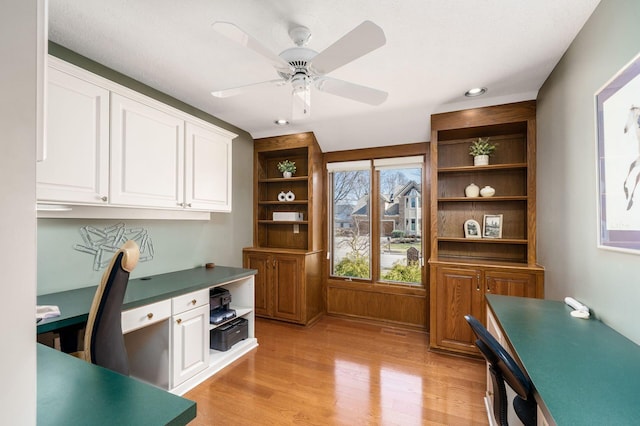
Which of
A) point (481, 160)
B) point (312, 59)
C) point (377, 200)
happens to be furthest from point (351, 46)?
point (377, 200)

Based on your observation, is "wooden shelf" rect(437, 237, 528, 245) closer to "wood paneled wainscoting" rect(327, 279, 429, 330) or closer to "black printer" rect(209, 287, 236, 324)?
"wood paneled wainscoting" rect(327, 279, 429, 330)

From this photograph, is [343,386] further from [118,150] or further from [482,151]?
[482,151]

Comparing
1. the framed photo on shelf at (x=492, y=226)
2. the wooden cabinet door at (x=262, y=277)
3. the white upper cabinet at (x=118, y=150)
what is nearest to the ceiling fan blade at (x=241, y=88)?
the white upper cabinet at (x=118, y=150)

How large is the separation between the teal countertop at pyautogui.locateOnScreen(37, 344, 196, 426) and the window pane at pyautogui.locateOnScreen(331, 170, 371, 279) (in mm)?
3351

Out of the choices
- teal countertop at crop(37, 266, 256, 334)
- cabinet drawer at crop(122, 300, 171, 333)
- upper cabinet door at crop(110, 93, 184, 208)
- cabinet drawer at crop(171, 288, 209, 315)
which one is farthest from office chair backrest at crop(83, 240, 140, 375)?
upper cabinet door at crop(110, 93, 184, 208)

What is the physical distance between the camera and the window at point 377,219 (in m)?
3.71

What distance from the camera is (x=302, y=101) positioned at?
2008mm

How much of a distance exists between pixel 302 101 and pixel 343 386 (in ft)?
7.28

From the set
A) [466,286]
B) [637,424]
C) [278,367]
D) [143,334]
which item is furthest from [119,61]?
[466,286]

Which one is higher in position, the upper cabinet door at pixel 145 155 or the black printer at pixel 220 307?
the upper cabinet door at pixel 145 155

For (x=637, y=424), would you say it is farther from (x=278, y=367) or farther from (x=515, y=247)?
(x=515, y=247)

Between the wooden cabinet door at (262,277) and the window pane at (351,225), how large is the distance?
930 mm

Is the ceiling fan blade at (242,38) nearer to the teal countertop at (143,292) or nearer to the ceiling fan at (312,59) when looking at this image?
the ceiling fan at (312,59)

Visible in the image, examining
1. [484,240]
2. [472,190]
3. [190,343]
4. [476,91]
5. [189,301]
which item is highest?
[476,91]
